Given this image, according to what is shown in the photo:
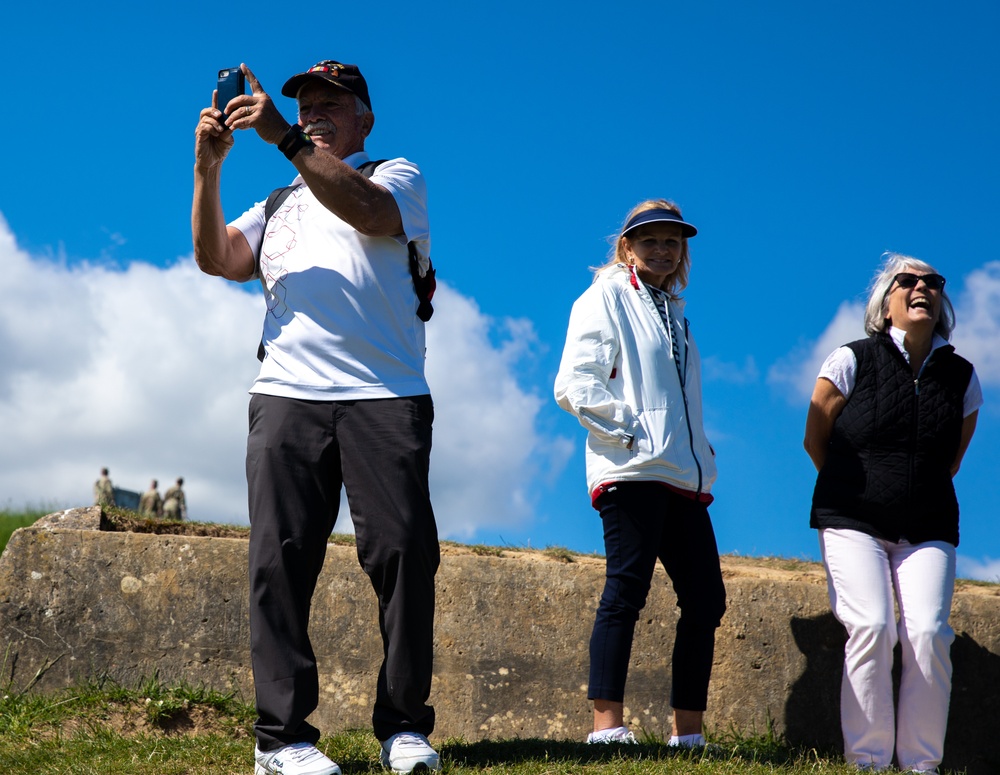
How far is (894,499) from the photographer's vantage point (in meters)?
4.34

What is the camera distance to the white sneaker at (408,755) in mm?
3463

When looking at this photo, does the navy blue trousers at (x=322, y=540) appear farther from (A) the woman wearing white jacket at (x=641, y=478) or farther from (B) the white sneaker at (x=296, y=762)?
(A) the woman wearing white jacket at (x=641, y=478)

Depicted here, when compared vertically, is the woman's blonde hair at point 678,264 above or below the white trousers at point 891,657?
above

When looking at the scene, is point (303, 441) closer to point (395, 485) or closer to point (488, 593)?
point (395, 485)

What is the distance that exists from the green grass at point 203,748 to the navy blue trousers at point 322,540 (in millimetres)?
316

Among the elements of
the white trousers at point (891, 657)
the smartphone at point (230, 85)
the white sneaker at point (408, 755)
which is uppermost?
the smartphone at point (230, 85)

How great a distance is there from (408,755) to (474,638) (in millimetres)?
1813

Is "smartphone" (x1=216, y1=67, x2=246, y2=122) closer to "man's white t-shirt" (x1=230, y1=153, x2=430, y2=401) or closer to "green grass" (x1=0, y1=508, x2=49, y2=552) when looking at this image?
"man's white t-shirt" (x1=230, y1=153, x2=430, y2=401)

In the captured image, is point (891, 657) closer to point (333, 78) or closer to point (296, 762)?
point (296, 762)

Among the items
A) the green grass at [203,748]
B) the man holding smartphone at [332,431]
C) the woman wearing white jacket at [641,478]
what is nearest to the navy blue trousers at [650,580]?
the woman wearing white jacket at [641,478]

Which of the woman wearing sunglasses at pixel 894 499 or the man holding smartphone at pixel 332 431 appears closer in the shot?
the man holding smartphone at pixel 332 431

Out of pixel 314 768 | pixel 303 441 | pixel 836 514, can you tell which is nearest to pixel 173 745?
pixel 314 768

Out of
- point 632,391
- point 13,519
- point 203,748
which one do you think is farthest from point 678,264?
point 13,519

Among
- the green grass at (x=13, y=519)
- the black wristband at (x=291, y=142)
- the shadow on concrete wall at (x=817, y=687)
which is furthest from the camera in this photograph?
the green grass at (x=13, y=519)
